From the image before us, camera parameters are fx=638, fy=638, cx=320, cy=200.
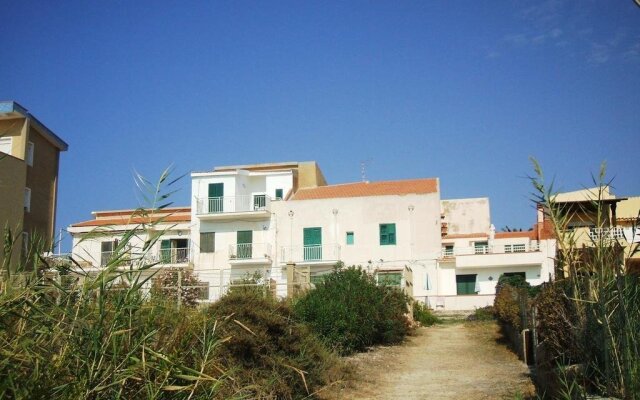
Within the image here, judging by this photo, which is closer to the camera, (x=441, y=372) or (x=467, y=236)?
(x=441, y=372)

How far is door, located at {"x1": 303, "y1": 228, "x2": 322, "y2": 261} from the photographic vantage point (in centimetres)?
4162

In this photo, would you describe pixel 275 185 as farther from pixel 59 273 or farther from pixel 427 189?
pixel 59 273

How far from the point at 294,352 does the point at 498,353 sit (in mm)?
8057

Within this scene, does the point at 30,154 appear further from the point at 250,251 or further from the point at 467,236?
the point at 467,236

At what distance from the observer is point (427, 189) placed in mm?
41156

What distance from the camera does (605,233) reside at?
19.3ft

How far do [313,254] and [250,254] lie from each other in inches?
169

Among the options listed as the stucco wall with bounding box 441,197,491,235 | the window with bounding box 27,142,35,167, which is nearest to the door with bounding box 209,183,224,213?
the window with bounding box 27,142,35,167

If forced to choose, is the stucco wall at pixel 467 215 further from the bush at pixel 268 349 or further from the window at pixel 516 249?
the bush at pixel 268 349

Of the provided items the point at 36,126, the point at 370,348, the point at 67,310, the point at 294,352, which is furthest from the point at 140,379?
the point at 36,126

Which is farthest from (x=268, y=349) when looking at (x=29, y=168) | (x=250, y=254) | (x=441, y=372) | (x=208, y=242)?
(x=208, y=242)

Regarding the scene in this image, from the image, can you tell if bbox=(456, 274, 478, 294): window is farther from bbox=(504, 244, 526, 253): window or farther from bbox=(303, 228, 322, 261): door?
bbox=(303, 228, 322, 261): door

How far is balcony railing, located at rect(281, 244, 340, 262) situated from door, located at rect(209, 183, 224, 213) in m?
5.42

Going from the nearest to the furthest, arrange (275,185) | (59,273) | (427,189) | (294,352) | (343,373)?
(59,273), (294,352), (343,373), (427,189), (275,185)
